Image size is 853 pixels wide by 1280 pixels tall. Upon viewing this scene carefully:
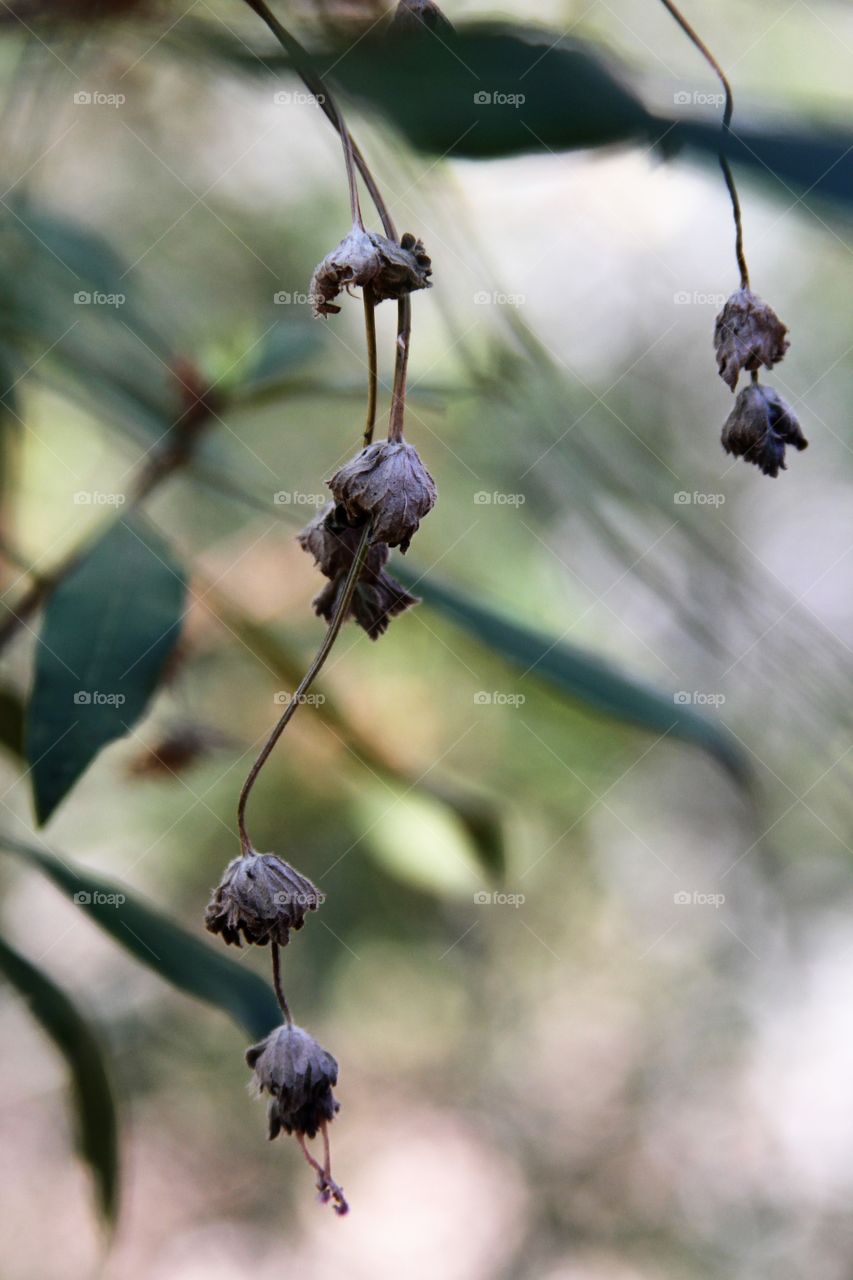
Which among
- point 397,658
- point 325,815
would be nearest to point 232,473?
point 397,658

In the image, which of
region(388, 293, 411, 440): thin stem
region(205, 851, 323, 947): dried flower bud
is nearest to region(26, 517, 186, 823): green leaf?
region(205, 851, 323, 947): dried flower bud

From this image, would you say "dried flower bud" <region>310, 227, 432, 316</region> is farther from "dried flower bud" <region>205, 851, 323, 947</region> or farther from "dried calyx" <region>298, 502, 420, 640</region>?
"dried flower bud" <region>205, 851, 323, 947</region>

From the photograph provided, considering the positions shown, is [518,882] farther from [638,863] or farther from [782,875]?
[782,875]

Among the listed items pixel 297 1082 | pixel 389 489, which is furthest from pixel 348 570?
pixel 297 1082

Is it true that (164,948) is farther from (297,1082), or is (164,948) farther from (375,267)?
(375,267)

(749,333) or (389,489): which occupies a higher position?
(749,333)
